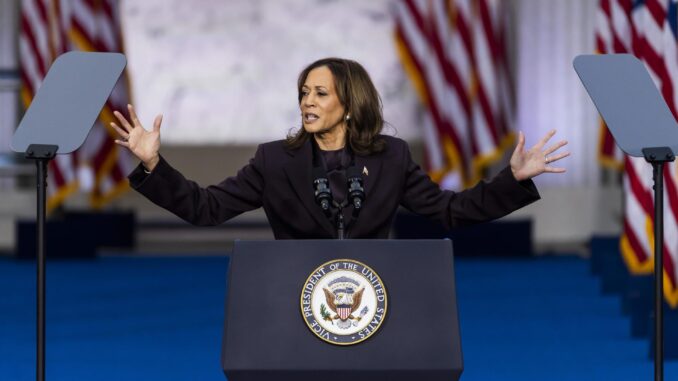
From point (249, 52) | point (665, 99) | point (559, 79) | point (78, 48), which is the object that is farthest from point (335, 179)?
point (249, 52)

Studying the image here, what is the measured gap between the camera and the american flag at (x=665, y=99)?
6.68 metres

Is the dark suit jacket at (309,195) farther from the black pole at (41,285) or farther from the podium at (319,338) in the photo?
the podium at (319,338)

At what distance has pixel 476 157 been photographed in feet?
41.6

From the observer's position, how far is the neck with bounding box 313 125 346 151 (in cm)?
391

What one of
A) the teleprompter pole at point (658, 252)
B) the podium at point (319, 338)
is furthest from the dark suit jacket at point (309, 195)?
the podium at point (319, 338)

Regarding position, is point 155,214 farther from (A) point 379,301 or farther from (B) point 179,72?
(A) point 379,301

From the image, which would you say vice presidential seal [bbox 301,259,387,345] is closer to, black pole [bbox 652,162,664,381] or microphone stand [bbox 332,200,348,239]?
microphone stand [bbox 332,200,348,239]

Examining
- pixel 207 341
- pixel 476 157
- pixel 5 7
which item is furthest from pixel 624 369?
pixel 5 7

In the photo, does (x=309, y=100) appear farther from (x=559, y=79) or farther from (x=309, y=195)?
(x=559, y=79)

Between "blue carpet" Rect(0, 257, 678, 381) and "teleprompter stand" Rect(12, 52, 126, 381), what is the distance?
259 cm

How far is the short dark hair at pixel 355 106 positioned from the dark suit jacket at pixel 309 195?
39mm

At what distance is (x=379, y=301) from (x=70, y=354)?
392 centimetres

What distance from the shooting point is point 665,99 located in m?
6.61

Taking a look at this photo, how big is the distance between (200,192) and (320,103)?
45 centimetres
